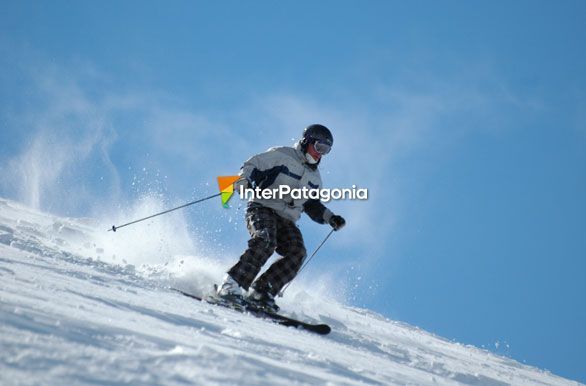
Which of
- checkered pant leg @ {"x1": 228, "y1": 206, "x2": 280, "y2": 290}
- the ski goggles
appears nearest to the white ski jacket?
the ski goggles

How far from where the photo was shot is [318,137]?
22.3 feet

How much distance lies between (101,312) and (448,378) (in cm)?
235

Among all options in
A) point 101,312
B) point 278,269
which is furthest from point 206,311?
point 278,269

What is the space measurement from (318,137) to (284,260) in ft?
5.67

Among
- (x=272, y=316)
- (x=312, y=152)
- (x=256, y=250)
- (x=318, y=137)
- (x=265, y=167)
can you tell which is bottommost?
(x=272, y=316)

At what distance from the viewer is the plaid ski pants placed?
5668mm

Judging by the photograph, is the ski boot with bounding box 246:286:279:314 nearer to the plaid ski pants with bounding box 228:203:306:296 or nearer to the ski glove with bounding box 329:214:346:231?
the plaid ski pants with bounding box 228:203:306:296

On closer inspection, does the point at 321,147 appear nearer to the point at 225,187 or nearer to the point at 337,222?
the point at 337,222

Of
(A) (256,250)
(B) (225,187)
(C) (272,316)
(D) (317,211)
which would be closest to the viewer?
(C) (272,316)

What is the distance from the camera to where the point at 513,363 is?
24.6 feet

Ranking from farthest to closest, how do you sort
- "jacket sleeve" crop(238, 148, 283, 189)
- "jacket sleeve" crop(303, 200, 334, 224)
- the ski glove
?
"jacket sleeve" crop(303, 200, 334, 224), the ski glove, "jacket sleeve" crop(238, 148, 283, 189)

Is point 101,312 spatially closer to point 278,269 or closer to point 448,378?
point 448,378

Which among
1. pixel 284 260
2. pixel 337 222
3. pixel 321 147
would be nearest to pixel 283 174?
pixel 321 147

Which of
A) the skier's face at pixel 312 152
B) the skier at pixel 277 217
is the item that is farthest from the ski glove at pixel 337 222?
the skier's face at pixel 312 152
